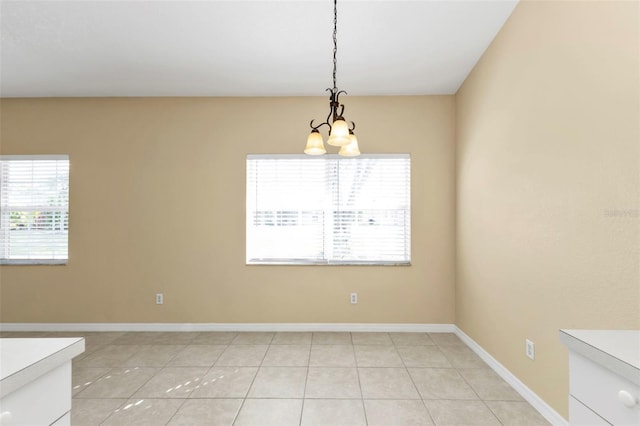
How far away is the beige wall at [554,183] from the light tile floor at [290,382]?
418 mm

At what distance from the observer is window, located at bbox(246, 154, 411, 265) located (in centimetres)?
375

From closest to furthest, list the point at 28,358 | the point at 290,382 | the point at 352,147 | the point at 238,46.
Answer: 1. the point at 28,358
2. the point at 352,147
3. the point at 290,382
4. the point at 238,46

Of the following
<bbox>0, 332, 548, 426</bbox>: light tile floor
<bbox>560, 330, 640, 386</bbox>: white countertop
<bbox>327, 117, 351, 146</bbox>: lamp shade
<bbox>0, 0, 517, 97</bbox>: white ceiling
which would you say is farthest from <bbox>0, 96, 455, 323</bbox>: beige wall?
<bbox>560, 330, 640, 386</bbox>: white countertop

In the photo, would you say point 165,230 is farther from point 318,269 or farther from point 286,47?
point 286,47

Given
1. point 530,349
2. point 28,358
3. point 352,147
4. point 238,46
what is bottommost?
point 530,349

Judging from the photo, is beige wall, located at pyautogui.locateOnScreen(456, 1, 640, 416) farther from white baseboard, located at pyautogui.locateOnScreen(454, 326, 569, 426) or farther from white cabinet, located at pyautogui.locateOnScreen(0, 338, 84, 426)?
white cabinet, located at pyautogui.locateOnScreen(0, 338, 84, 426)

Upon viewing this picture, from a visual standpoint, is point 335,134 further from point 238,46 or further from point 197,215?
point 197,215

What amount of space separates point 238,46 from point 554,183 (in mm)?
2788

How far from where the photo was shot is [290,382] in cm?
252

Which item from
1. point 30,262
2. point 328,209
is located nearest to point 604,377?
point 328,209

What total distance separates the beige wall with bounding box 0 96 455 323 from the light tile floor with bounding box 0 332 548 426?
0.40m

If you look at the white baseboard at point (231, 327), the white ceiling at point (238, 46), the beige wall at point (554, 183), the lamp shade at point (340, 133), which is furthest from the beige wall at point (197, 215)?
the lamp shade at point (340, 133)

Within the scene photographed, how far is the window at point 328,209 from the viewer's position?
3.75 metres

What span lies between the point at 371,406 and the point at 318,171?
8.33 feet
